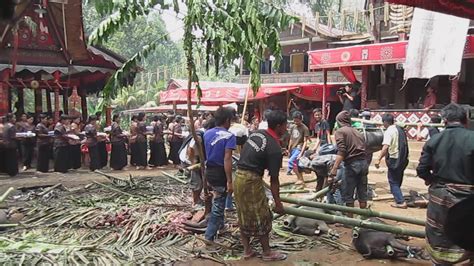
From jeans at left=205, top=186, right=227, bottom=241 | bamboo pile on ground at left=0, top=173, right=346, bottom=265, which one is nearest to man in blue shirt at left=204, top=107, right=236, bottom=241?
jeans at left=205, top=186, right=227, bottom=241

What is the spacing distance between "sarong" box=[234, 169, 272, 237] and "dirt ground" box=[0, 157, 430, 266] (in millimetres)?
415

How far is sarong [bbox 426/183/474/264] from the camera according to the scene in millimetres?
3990

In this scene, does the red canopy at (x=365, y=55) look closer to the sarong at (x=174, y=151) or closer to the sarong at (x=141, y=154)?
the sarong at (x=174, y=151)

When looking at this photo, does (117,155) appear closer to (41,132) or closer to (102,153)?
(102,153)

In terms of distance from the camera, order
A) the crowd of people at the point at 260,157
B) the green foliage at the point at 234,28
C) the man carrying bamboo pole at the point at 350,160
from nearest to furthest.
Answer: the crowd of people at the point at 260,157 → the green foliage at the point at 234,28 → the man carrying bamboo pole at the point at 350,160

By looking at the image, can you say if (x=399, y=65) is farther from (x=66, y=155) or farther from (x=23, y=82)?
(x=23, y=82)

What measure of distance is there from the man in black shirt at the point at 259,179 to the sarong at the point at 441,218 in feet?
5.15

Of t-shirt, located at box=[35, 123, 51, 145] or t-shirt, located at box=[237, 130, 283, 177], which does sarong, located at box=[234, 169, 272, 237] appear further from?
t-shirt, located at box=[35, 123, 51, 145]

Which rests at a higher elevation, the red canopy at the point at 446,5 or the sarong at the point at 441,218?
the red canopy at the point at 446,5

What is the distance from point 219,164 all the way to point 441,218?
267cm

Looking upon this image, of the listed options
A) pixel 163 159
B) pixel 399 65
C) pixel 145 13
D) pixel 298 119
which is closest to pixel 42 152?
pixel 163 159

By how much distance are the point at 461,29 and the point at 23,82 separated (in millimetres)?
13079

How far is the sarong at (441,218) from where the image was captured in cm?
399

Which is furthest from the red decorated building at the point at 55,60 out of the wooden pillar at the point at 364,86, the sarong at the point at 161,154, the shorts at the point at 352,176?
the wooden pillar at the point at 364,86
